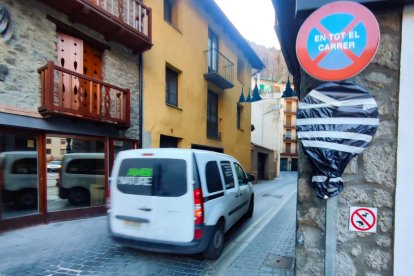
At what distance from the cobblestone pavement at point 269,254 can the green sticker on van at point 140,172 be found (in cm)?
199

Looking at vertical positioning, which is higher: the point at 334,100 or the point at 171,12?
the point at 171,12

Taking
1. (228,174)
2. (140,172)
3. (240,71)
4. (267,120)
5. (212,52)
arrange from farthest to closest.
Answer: (267,120), (240,71), (212,52), (228,174), (140,172)

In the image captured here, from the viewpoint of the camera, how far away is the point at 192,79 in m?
12.4

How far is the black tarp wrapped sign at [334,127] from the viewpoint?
6.65 ft

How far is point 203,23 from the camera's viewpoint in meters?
13.4

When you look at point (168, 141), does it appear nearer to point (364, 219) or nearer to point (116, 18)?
point (116, 18)

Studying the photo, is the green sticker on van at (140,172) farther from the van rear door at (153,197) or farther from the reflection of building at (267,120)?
the reflection of building at (267,120)

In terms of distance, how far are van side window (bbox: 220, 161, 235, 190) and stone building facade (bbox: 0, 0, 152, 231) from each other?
3806mm

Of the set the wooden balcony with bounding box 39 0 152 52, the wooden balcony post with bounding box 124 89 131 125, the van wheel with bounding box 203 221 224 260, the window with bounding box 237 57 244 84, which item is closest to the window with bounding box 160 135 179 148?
the wooden balcony post with bounding box 124 89 131 125

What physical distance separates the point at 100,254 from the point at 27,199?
2892 mm

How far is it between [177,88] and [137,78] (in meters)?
2.54

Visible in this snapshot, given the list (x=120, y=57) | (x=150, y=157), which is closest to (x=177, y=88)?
(x=120, y=57)

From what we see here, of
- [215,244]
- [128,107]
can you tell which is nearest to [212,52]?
[128,107]

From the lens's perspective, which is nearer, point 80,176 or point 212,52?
point 80,176
